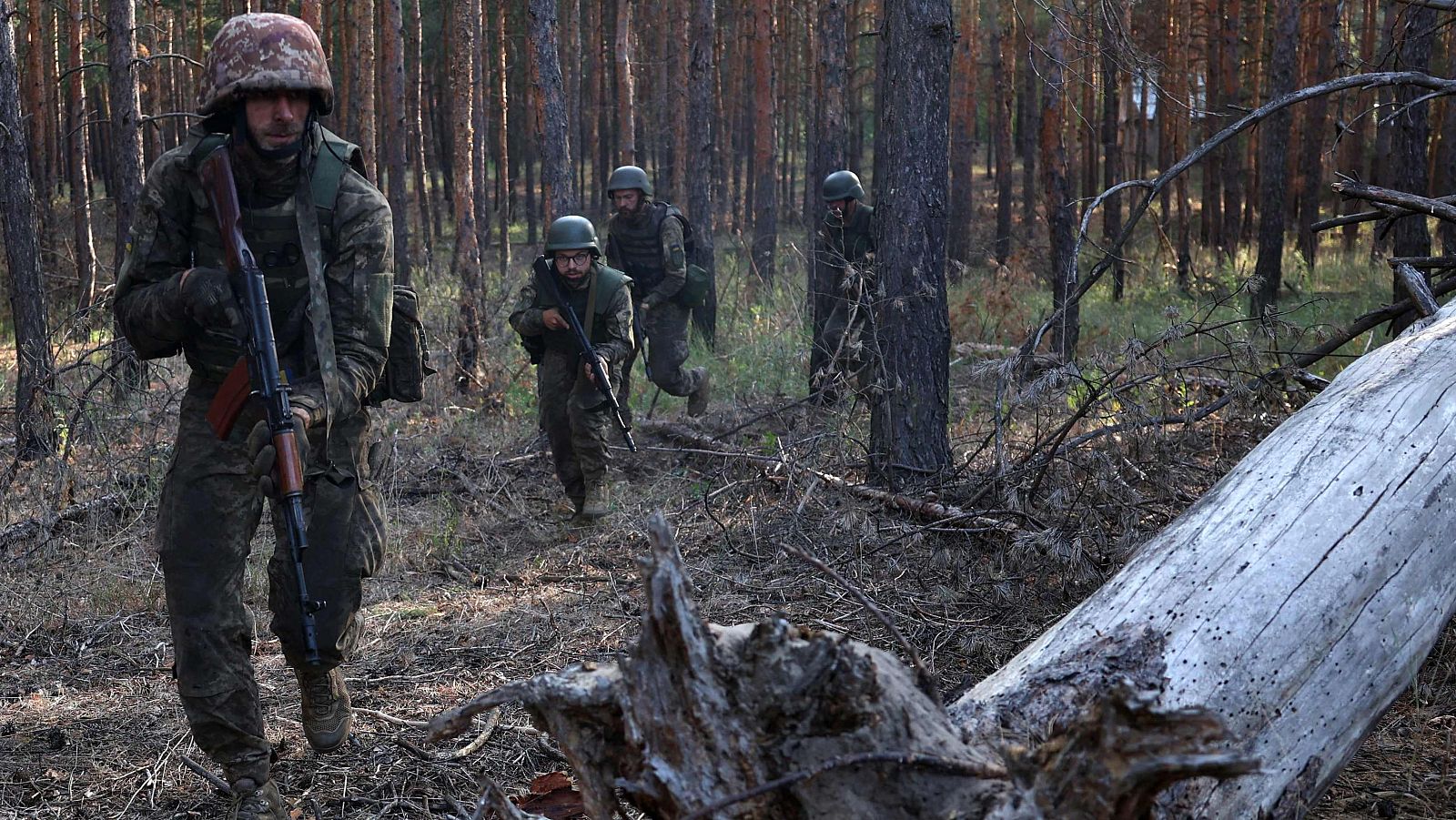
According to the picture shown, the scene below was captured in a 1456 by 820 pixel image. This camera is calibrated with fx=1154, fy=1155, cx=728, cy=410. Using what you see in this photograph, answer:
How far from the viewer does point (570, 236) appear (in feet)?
22.6

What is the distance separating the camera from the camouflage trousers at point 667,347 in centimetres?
893

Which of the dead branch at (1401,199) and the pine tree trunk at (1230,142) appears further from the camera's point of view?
the pine tree trunk at (1230,142)

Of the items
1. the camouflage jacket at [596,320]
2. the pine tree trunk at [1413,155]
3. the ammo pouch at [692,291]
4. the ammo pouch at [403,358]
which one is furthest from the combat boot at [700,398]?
the ammo pouch at [403,358]

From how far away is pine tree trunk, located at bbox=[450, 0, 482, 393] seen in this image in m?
10.4

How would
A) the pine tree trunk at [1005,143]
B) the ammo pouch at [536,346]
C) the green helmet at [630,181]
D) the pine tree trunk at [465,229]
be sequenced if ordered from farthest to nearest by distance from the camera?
the pine tree trunk at [1005,143] < the pine tree trunk at [465,229] < the green helmet at [630,181] < the ammo pouch at [536,346]

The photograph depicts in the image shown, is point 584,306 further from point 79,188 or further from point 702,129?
point 79,188

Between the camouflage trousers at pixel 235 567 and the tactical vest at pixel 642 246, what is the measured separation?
18.5 ft

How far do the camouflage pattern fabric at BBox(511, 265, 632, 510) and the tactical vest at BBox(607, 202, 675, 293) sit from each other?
2.02 m

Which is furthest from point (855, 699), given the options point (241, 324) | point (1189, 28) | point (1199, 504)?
point (1189, 28)

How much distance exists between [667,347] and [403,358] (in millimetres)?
5168

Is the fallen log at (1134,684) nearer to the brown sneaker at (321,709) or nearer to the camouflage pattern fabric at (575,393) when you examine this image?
the brown sneaker at (321,709)

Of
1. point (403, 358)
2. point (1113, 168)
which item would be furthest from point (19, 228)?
point (1113, 168)

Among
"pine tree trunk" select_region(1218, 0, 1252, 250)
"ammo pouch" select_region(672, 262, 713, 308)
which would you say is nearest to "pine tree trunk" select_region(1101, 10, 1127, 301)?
"pine tree trunk" select_region(1218, 0, 1252, 250)

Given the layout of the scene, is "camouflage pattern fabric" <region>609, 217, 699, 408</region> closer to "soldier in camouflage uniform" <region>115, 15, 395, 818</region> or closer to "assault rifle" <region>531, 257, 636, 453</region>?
"assault rifle" <region>531, 257, 636, 453</region>
